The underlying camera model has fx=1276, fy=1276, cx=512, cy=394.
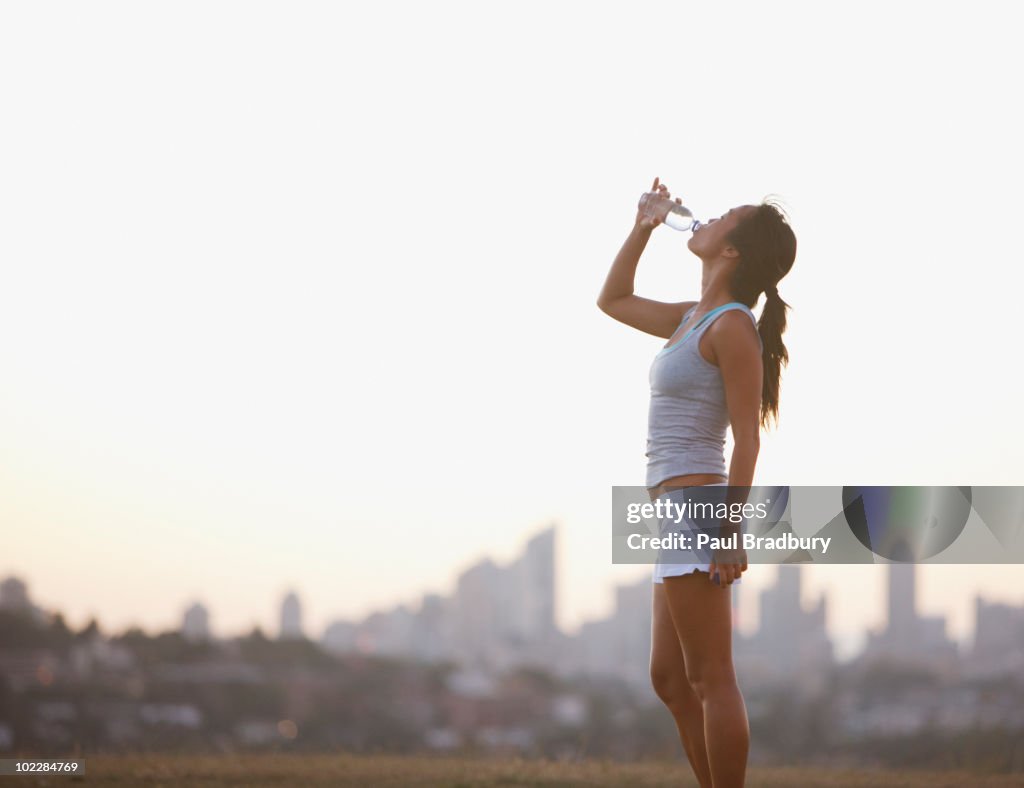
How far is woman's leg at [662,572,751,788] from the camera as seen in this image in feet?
12.3

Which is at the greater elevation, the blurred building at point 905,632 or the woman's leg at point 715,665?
the woman's leg at point 715,665

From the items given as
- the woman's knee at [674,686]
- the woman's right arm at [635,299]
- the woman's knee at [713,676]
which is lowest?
the woman's knee at [674,686]

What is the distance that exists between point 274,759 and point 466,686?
65.8 m

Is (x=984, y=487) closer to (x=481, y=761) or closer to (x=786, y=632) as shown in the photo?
(x=481, y=761)

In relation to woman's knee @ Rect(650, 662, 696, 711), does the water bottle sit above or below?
above

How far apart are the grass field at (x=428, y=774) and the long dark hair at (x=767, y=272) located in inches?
112

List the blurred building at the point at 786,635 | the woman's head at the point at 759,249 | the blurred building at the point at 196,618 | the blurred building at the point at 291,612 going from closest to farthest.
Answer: the woman's head at the point at 759,249 < the blurred building at the point at 196,618 < the blurred building at the point at 786,635 < the blurred building at the point at 291,612

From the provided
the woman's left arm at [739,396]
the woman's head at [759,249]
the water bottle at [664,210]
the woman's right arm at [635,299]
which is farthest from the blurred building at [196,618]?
the woman's left arm at [739,396]

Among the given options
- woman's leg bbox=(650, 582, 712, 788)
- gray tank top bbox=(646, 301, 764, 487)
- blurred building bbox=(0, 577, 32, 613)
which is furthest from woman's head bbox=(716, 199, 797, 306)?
blurred building bbox=(0, 577, 32, 613)

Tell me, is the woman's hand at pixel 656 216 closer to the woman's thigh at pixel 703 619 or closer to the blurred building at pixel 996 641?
the woman's thigh at pixel 703 619

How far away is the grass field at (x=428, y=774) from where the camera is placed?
6148mm

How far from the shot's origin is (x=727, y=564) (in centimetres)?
368

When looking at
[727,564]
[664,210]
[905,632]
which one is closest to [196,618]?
[905,632]

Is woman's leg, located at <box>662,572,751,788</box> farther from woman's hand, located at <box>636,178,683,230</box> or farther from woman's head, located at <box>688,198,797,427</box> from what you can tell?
woman's hand, located at <box>636,178,683,230</box>
